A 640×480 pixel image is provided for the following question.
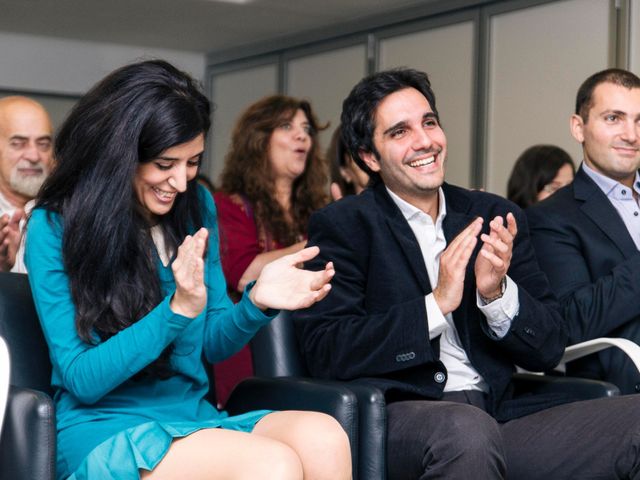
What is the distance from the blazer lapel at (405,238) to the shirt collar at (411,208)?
18mm

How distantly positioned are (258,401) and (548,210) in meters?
1.12

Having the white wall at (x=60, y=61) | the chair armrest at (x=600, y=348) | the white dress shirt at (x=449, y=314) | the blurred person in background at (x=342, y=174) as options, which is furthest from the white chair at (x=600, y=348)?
the white wall at (x=60, y=61)

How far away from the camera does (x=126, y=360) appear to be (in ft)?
6.98

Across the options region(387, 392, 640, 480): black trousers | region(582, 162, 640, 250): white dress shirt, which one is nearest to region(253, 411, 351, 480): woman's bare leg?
region(387, 392, 640, 480): black trousers

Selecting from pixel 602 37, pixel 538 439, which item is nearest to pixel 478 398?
pixel 538 439

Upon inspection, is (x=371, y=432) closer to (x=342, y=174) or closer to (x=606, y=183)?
(x=606, y=183)

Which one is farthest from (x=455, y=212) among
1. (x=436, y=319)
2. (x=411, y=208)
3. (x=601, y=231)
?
(x=601, y=231)

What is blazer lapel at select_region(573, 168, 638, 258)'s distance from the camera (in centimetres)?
309

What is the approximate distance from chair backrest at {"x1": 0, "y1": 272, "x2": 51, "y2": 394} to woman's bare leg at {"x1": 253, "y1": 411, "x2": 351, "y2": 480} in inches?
22.7

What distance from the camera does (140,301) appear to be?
230 cm

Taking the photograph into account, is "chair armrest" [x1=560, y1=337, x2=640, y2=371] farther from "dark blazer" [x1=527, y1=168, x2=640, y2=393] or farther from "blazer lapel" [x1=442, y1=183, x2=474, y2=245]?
"blazer lapel" [x1=442, y1=183, x2=474, y2=245]

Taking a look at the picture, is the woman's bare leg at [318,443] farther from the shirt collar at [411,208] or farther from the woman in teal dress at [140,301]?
the shirt collar at [411,208]

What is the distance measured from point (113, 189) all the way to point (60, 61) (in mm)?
7377

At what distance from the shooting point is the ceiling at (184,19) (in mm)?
7680
